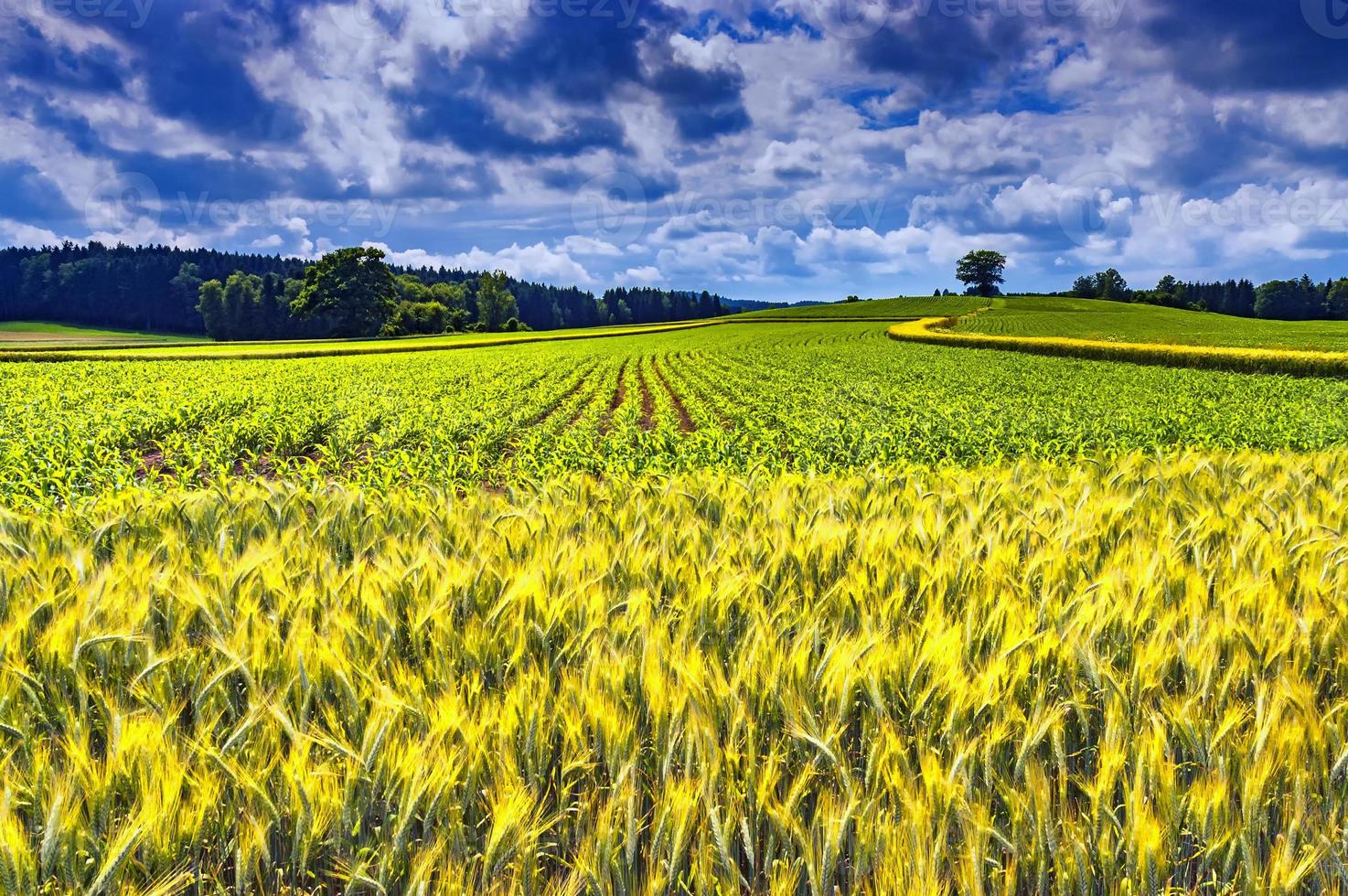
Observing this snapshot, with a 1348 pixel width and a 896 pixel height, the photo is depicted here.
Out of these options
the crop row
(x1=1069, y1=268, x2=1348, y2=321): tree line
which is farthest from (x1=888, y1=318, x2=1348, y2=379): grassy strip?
(x1=1069, y1=268, x2=1348, y2=321): tree line

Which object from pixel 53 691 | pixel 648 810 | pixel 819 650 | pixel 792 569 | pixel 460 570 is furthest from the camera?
pixel 792 569

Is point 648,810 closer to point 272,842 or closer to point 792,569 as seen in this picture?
point 272,842

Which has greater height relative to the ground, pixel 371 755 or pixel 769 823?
pixel 371 755

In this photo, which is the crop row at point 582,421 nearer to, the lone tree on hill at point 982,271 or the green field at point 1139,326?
the green field at point 1139,326

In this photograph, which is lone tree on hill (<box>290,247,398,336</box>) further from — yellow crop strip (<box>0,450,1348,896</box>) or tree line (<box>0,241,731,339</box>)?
yellow crop strip (<box>0,450,1348,896</box>)

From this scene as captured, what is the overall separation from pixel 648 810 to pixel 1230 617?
224 centimetres

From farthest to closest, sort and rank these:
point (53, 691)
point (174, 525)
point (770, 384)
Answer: point (770, 384), point (174, 525), point (53, 691)

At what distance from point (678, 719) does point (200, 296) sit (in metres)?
170

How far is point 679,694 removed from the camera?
179 centimetres

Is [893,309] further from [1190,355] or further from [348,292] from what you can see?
[348,292]

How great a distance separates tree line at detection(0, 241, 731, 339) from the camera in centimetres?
12694

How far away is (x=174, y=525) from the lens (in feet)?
12.1

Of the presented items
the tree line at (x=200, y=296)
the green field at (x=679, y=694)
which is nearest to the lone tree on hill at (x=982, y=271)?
the tree line at (x=200, y=296)

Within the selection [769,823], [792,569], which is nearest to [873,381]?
[792,569]
